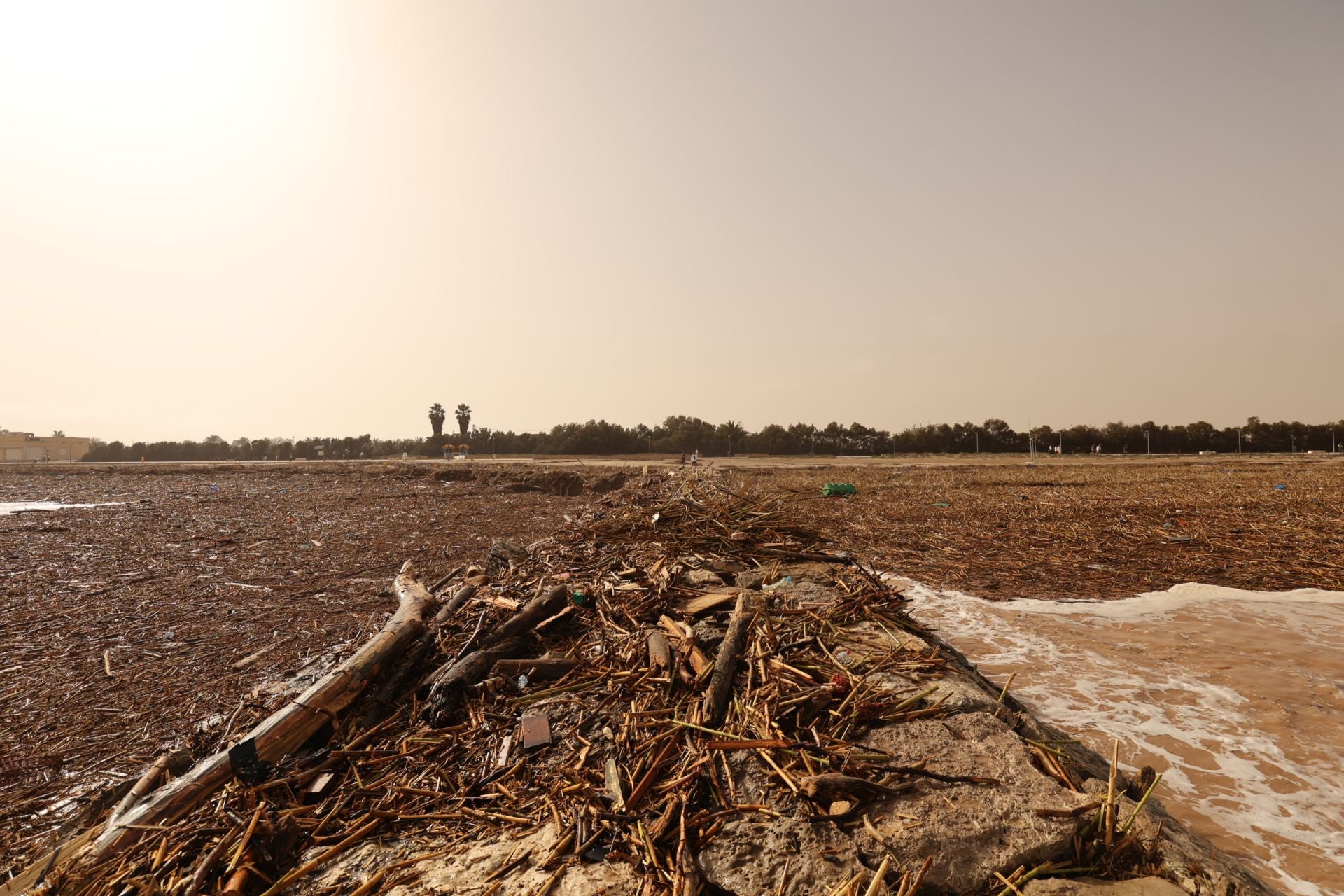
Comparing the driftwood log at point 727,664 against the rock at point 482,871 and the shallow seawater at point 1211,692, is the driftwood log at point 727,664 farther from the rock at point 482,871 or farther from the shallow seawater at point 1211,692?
the shallow seawater at point 1211,692

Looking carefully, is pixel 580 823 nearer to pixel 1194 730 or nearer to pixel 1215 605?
pixel 1194 730

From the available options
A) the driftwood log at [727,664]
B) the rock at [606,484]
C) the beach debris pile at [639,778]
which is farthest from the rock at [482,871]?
the rock at [606,484]

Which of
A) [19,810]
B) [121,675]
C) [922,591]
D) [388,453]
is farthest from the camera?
[388,453]

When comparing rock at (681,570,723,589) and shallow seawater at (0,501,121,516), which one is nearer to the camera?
rock at (681,570,723,589)

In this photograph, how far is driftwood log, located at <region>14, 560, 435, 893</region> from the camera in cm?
289

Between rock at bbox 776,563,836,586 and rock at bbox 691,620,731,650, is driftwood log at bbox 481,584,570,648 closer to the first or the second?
rock at bbox 691,620,731,650

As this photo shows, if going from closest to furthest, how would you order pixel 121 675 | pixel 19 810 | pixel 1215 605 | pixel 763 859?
1. pixel 763 859
2. pixel 19 810
3. pixel 121 675
4. pixel 1215 605

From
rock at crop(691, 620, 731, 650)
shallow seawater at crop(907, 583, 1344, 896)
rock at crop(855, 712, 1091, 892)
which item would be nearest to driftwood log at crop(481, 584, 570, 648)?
rock at crop(691, 620, 731, 650)

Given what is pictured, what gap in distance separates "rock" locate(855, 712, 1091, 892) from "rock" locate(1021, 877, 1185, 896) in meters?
0.09

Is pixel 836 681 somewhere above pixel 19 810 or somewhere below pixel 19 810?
above

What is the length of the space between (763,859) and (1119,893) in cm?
128

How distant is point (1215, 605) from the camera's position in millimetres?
7305

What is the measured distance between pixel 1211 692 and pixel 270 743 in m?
7.05

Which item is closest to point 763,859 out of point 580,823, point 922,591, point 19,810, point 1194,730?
point 580,823
